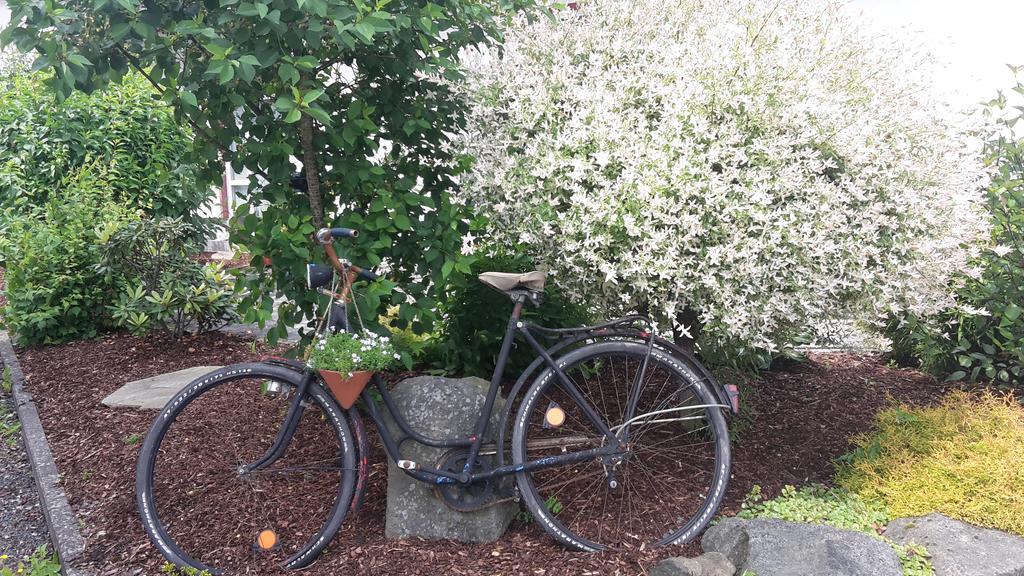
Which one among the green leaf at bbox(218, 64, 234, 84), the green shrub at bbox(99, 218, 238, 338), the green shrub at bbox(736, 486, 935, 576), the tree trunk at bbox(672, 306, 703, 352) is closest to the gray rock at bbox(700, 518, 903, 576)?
the green shrub at bbox(736, 486, 935, 576)

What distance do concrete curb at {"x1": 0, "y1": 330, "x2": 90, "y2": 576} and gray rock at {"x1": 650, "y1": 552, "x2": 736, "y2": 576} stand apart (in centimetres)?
Answer: 227

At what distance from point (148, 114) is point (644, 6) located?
218 inches

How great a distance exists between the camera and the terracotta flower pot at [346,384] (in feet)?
9.79

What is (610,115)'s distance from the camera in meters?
3.21

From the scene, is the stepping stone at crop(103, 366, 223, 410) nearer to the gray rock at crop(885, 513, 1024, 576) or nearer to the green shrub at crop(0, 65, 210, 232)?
the green shrub at crop(0, 65, 210, 232)

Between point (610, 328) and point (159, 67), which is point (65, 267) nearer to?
point (159, 67)

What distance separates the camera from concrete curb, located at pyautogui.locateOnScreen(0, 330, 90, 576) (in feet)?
10.6

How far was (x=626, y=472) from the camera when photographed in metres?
3.52

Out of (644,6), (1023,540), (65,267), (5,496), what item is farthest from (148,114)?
(1023,540)

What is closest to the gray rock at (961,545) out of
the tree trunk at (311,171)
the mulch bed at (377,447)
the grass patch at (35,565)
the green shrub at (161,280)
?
the mulch bed at (377,447)

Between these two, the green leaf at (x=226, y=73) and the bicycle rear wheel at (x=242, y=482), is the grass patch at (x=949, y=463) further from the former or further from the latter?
the green leaf at (x=226, y=73)

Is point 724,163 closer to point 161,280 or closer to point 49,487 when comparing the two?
point 49,487

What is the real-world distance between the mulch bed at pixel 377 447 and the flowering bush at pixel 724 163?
0.86 m

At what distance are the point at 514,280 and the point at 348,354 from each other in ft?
2.40
